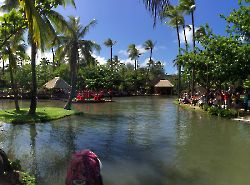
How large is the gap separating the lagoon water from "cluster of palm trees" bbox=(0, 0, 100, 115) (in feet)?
12.6

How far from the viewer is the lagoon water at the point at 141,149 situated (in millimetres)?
10430

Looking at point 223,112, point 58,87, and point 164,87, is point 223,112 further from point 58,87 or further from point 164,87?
point 164,87

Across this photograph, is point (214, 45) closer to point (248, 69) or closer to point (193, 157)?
point (248, 69)

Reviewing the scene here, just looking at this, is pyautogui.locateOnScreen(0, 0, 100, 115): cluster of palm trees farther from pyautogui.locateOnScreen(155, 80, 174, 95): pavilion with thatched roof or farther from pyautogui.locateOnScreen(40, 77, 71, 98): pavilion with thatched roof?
pyautogui.locateOnScreen(155, 80, 174, 95): pavilion with thatched roof

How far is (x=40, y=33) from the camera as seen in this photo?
8789 mm

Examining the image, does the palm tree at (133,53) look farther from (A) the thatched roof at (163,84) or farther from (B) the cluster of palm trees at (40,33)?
(B) the cluster of palm trees at (40,33)

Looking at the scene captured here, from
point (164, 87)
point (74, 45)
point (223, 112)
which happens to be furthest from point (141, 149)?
point (164, 87)

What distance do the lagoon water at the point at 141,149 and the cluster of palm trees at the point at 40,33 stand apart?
3.85 m

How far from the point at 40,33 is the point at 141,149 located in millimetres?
7113

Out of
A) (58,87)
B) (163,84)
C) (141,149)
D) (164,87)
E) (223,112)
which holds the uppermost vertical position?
(163,84)

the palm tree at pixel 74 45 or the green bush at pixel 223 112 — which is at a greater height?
the palm tree at pixel 74 45

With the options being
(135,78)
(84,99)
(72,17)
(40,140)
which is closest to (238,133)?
(40,140)

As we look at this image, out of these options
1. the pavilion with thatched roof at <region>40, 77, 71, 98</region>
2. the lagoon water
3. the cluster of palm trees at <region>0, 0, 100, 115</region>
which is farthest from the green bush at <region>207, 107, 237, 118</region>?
the pavilion with thatched roof at <region>40, 77, 71, 98</region>

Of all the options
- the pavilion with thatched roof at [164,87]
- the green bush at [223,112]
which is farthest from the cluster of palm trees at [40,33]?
the pavilion with thatched roof at [164,87]
